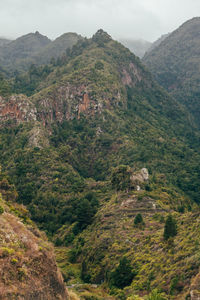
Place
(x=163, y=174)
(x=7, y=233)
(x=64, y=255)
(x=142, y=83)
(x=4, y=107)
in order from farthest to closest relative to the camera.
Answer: (x=142, y=83), (x=4, y=107), (x=163, y=174), (x=64, y=255), (x=7, y=233)

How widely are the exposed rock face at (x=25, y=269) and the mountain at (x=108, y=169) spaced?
38.3 ft

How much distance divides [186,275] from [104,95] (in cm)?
11541

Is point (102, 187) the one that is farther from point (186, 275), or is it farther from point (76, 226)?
point (186, 275)

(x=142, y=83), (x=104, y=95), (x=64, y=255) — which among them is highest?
(x=142, y=83)

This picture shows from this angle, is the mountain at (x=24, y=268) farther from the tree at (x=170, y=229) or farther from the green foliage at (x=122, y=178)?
the green foliage at (x=122, y=178)

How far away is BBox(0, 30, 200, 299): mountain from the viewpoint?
4591 centimetres

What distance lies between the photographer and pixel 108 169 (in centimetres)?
11525

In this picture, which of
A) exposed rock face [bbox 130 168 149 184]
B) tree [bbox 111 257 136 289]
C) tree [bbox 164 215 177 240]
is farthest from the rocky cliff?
exposed rock face [bbox 130 168 149 184]

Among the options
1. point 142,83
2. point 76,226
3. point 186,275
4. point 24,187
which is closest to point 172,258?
point 186,275

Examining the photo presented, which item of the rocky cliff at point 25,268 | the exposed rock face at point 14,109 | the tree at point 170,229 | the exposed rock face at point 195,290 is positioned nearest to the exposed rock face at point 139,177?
the tree at point 170,229

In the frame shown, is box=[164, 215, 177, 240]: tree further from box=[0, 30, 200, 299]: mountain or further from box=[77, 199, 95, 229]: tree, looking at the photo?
box=[77, 199, 95, 229]: tree

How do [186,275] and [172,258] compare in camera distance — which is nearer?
[186,275]

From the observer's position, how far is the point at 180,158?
130250mm

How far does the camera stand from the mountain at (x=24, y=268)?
22.9 m
